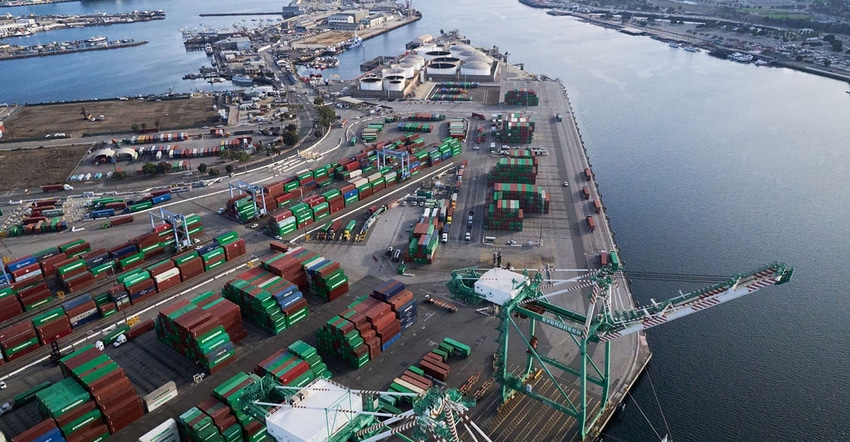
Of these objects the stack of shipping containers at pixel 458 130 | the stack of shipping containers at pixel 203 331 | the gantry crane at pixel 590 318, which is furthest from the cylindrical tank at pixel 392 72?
the gantry crane at pixel 590 318

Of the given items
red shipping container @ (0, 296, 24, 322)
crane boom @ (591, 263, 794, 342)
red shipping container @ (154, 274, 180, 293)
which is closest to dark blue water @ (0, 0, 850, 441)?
crane boom @ (591, 263, 794, 342)

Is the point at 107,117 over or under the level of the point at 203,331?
over

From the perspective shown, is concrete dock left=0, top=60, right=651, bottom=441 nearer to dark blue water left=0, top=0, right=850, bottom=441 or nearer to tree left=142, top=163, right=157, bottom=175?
dark blue water left=0, top=0, right=850, bottom=441

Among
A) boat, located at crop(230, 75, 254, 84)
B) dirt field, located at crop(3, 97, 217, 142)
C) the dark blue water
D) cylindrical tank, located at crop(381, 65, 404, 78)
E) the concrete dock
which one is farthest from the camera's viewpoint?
boat, located at crop(230, 75, 254, 84)

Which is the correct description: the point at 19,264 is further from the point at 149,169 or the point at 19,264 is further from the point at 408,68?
the point at 408,68

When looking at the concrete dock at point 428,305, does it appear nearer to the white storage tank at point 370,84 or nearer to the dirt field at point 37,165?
the dirt field at point 37,165

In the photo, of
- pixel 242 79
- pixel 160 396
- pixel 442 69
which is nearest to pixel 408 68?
pixel 442 69
